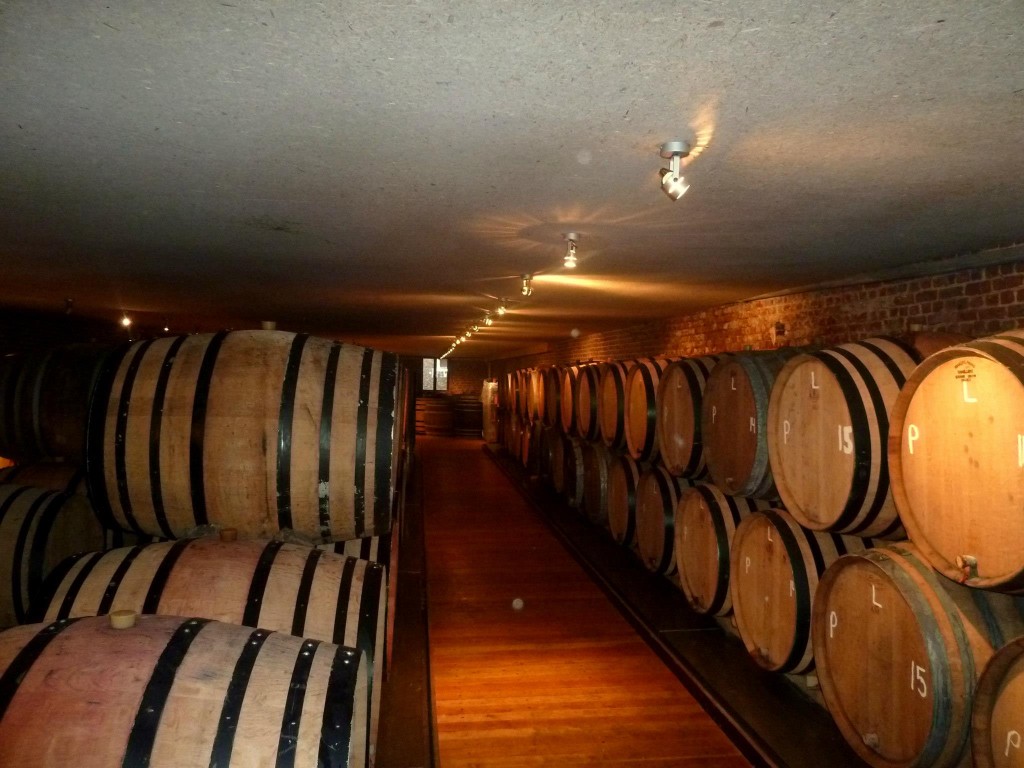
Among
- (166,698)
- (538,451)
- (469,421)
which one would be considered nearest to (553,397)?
(538,451)

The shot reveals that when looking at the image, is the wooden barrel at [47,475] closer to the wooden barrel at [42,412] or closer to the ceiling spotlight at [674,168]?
the wooden barrel at [42,412]

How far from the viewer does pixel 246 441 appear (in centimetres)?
301

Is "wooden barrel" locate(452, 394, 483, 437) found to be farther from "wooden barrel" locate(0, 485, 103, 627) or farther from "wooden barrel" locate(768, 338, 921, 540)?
"wooden barrel" locate(768, 338, 921, 540)

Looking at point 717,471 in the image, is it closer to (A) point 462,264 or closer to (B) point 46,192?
(A) point 462,264

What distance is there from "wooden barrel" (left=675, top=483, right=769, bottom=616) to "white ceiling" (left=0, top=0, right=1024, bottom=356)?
5.10ft

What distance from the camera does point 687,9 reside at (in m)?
1.42

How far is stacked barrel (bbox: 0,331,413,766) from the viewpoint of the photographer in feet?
5.11

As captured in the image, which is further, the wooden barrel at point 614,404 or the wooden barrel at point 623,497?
the wooden barrel at point 614,404

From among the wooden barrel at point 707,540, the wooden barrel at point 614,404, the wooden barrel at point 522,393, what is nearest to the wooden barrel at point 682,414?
the wooden barrel at point 707,540

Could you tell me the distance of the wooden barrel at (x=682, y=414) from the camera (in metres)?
4.89

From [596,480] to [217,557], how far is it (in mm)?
5383

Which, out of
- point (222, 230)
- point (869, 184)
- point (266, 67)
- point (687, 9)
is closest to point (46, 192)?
point (222, 230)

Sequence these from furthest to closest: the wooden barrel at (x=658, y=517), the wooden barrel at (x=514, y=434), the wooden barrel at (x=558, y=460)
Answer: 1. the wooden barrel at (x=514, y=434)
2. the wooden barrel at (x=558, y=460)
3. the wooden barrel at (x=658, y=517)

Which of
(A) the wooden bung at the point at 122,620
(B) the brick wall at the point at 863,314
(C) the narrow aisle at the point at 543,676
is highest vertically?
(B) the brick wall at the point at 863,314
